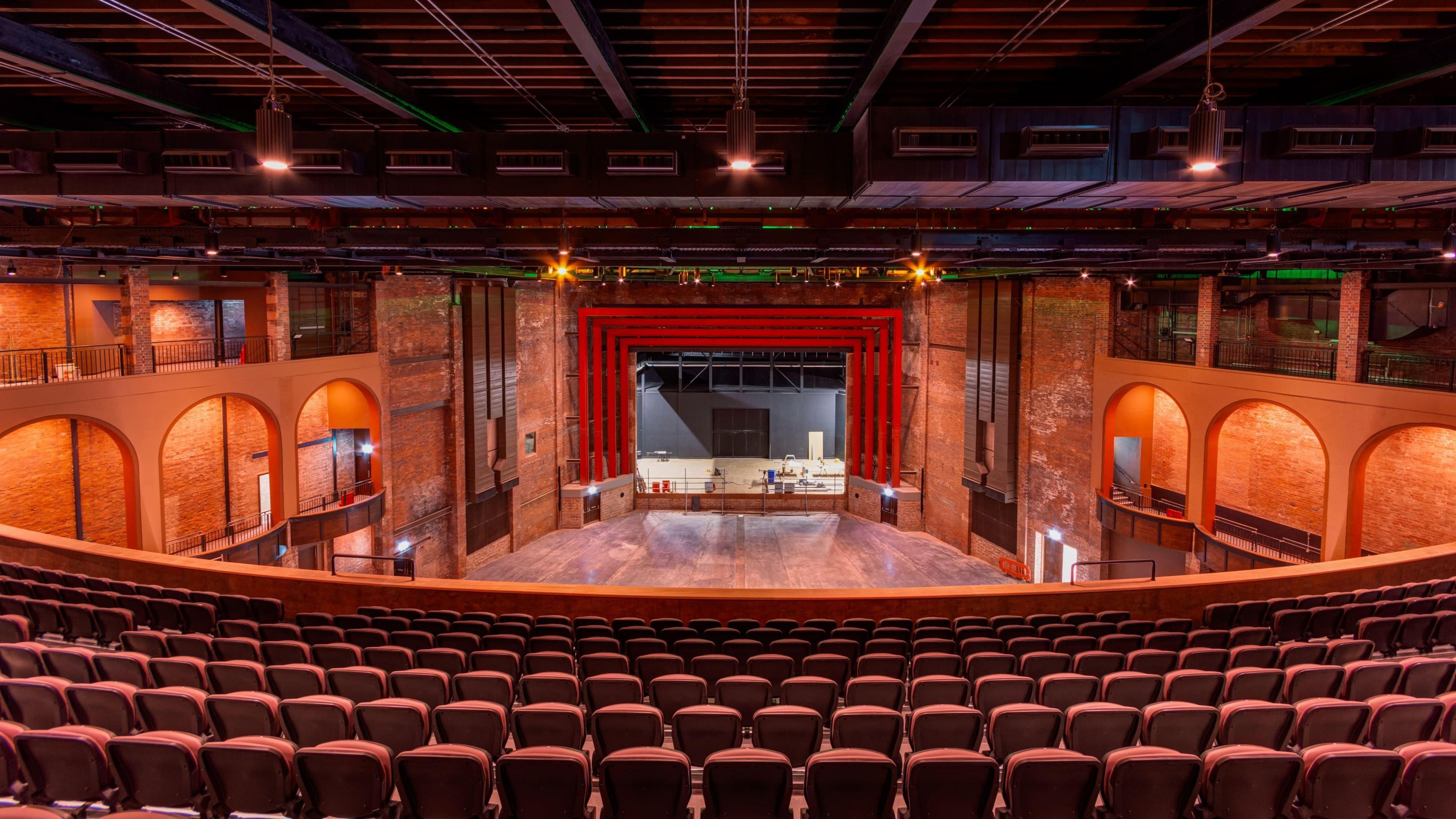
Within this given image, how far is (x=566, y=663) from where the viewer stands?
590 cm

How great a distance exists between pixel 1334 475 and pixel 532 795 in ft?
47.6

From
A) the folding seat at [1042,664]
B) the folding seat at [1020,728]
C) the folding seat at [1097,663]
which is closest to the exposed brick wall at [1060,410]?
the folding seat at [1097,663]

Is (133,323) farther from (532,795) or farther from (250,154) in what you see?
(532,795)

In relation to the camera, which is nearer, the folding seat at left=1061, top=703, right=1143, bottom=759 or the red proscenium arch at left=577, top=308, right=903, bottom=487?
the folding seat at left=1061, top=703, right=1143, bottom=759

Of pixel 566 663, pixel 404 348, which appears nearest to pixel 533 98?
pixel 566 663

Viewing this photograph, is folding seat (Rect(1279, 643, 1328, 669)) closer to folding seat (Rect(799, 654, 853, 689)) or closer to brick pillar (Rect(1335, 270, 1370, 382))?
folding seat (Rect(799, 654, 853, 689))

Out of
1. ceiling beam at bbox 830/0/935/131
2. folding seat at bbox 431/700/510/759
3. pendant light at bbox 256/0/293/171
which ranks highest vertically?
ceiling beam at bbox 830/0/935/131

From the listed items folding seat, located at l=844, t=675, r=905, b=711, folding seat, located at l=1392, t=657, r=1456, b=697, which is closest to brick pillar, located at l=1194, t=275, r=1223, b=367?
folding seat, located at l=1392, t=657, r=1456, b=697

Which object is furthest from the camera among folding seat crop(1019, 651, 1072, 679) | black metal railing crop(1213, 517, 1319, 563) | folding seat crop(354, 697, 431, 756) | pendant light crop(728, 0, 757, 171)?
black metal railing crop(1213, 517, 1319, 563)

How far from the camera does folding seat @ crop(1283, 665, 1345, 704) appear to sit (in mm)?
5117

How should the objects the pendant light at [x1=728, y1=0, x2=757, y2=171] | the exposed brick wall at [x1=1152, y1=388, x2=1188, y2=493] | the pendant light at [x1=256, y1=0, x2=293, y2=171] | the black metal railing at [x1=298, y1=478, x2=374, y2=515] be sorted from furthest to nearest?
1. the exposed brick wall at [x1=1152, y1=388, x2=1188, y2=493]
2. the black metal railing at [x1=298, y1=478, x2=374, y2=515]
3. the pendant light at [x1=728, y1=0, x2=757, y2=171]
4. the pendant light at [x1=256, y1=0, x2=293, y2=171]

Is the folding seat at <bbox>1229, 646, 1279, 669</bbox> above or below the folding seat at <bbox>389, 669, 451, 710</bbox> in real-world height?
below

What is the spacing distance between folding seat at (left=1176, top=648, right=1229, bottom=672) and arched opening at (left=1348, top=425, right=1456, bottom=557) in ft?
28.8

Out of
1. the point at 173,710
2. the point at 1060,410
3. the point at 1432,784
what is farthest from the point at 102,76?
the point at 1060,410
